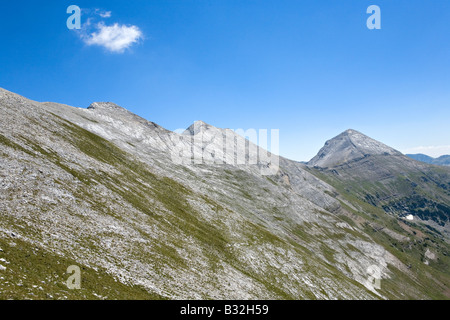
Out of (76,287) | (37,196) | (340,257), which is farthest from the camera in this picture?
(340,257)

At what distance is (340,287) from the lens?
81500 millimetres

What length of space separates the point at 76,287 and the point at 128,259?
1155cm

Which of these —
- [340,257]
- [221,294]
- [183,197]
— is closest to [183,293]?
[221,294]

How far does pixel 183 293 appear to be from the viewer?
114ft

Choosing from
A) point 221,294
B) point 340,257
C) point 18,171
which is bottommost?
point 340,257

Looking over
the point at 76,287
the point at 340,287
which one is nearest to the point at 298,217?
the point at 340,287
